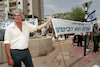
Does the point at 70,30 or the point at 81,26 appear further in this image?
the point at 81,26

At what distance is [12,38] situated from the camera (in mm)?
1762

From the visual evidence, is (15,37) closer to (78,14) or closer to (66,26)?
(66,26)

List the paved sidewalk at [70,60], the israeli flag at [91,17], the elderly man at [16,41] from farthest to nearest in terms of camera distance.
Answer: the israeli flag at [91,17], the paved sidewalk at [70,60], the elderly man at [16,41]

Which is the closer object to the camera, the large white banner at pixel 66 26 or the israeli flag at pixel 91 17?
the large white banner at pixel 66 26

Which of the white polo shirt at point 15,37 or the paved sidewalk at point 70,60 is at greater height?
the white polo shirt at point 15,37

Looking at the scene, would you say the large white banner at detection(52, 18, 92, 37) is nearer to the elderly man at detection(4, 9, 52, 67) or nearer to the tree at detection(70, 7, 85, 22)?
the elderly man at detection(4, 9, 52, 67)

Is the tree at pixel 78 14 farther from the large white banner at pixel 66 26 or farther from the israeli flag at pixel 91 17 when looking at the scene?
the large white banner at pixel 66 26

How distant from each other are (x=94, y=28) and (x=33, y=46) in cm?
364

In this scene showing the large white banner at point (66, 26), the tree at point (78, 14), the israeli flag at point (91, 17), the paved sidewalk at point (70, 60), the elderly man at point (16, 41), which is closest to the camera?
the elderly man at point (16, 41)

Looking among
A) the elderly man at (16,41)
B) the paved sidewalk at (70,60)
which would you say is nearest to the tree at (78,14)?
the paved sidewalk at (70,60)

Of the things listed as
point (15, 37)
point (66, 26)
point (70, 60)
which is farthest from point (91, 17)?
point (15, 37)

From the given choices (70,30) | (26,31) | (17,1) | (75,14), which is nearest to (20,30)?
(26,31)

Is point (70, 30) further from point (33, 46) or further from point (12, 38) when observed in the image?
point (12, 38)

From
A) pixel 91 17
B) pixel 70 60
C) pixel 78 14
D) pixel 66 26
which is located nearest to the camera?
pixel 66 26
